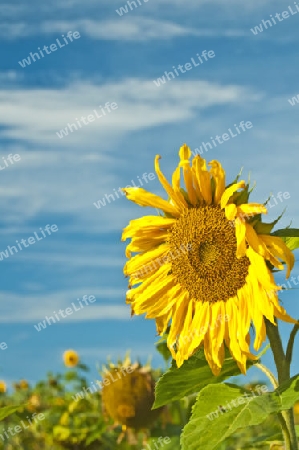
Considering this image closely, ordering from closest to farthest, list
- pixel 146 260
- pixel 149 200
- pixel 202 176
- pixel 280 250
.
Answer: pixel 280 250 < pixel 202 176 < pixel 149 200 < pixel 146 260

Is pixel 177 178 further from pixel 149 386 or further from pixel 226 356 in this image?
pixel 149 386

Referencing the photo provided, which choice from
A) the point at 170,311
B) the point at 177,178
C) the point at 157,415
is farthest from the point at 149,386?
the point at 177,178

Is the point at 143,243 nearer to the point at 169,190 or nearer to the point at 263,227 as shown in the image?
the point at 169,190

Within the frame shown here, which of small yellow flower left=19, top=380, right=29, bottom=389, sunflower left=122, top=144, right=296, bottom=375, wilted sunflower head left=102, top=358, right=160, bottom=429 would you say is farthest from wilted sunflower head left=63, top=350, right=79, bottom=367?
sunflower left=122, top=144, right=296, bottom=375

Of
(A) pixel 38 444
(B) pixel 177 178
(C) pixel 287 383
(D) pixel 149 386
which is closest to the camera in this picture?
(C) pixel 287 383

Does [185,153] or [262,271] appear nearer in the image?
[262,271]

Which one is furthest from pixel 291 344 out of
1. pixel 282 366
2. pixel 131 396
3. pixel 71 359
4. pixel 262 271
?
pixel 71 359

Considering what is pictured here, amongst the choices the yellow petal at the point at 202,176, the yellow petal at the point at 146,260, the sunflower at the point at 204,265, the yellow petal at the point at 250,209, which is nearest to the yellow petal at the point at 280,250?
the sunflower at the point at 204,265
